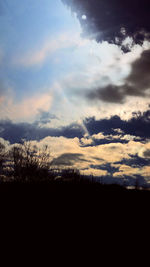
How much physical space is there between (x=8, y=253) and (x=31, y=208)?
3.26m

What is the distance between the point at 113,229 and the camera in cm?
713

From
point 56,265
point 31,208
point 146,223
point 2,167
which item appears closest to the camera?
point 56,265

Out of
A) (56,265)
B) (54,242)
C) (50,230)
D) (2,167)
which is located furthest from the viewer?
(2,167)

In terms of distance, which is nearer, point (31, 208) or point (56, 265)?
point (56, 265)

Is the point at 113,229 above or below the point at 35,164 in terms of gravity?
below

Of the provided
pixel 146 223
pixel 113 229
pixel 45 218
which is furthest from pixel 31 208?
pixel 146 223

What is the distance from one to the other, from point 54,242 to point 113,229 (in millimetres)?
2283

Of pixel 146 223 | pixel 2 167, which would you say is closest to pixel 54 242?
pixel 146 223

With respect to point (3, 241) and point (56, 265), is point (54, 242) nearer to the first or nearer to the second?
point (56, 265)

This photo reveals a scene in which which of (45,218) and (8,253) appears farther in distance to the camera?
(45,218)

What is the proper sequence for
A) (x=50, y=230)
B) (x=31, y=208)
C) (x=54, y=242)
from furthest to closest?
(x=31, y=208) → (x=50, y=230) → (x=54, y=242)

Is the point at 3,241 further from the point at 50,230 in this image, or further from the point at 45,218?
the point at 45,218

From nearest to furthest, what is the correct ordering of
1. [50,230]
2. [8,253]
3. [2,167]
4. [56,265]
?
1. [56,265]
2. [8,253]
3. [50,230]
4. [2,167]

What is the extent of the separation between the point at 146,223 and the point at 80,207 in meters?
2.79
